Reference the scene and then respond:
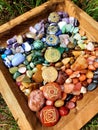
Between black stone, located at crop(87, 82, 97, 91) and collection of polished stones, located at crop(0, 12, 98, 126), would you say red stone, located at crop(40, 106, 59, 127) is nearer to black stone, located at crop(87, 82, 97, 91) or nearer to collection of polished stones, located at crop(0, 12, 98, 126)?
collection of polished stones, located at crop(0, 12, 98, 126)

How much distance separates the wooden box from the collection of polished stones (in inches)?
1.0

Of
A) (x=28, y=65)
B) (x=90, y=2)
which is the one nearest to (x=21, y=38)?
(x=28, y=65)

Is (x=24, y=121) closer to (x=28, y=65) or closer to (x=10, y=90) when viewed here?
(x=10, y=90)

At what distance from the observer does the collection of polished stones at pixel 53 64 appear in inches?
59.8

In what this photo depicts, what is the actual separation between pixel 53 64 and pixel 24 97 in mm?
209

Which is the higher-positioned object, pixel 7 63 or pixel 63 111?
pixel 7 63

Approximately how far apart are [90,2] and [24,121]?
0.78 m

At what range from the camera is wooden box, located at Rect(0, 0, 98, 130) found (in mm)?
1449

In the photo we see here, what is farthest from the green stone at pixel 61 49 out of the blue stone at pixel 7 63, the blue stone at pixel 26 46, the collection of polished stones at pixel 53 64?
the blue stone at pixel 7 63

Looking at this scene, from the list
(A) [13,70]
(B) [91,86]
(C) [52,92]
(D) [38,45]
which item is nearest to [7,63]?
(A) [13,70]

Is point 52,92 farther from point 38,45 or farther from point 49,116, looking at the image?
point 38,45

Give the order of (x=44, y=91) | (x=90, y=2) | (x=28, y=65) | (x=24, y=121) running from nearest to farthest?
(x=24, y=121)
(x=44, y=91)
(x=28, y=65)
(x=90, y=2)

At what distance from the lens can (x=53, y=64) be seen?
1.63m

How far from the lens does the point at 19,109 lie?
1444mm
